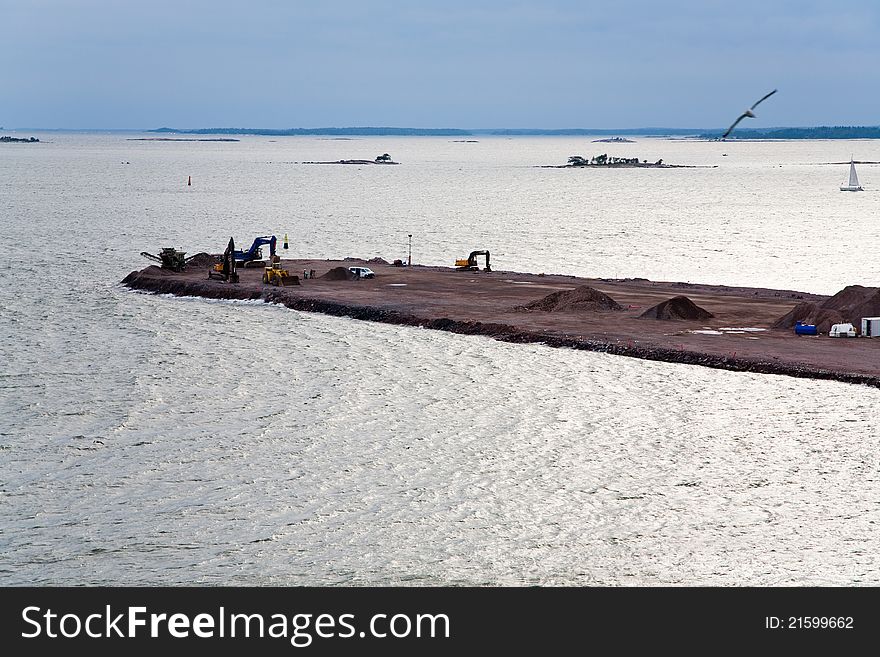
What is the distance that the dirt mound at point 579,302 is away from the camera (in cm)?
5662

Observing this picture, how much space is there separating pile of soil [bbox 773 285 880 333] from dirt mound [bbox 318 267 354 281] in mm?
26051

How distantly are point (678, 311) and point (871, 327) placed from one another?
8380mm

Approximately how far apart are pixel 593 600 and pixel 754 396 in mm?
18919

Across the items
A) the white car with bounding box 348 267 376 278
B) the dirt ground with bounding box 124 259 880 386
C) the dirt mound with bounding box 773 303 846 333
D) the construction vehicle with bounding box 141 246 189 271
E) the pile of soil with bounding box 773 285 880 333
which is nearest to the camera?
the dirt ground with bounding box 124 259 880 386

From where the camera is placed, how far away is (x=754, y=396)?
40719mm

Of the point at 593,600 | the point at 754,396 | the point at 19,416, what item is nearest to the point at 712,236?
the point at 754,396

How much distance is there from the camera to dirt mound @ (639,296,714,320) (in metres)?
53.6

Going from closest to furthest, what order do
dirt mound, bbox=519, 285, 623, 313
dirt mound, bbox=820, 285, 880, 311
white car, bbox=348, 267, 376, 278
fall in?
dirt mound, bbox=820, 285, 880, 311, dirt mound, bbox=519, 285, 623, 313, white car, bbox=348, 267, 376, 278

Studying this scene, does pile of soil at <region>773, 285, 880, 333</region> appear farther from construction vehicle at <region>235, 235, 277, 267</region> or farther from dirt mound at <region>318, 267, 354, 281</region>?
construction vehicle at <region>235, 235, 277, 267</region>

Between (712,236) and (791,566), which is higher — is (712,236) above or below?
above

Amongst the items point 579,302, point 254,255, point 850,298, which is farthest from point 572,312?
point 254,255

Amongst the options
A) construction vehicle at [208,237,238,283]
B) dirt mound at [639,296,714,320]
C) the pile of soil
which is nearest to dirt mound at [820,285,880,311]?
the pile of soil

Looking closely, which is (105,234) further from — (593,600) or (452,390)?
(593,600)

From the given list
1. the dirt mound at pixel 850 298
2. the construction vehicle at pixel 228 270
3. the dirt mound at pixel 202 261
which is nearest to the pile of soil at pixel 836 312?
the dirt mound at pixel 850 298
